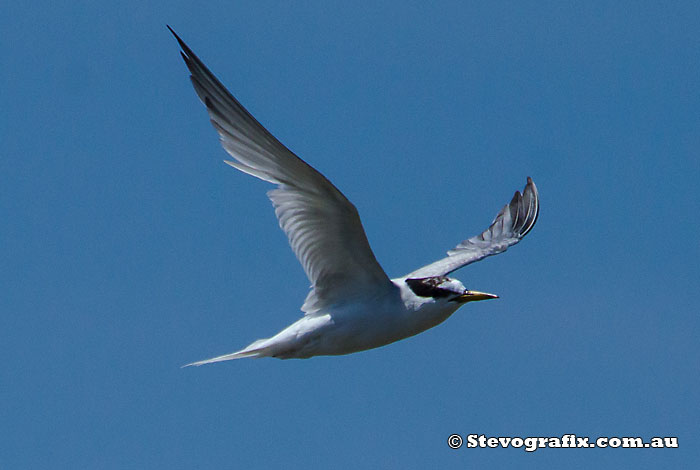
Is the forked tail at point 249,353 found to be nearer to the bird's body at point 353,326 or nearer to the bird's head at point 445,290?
the bird's body at point 353,326

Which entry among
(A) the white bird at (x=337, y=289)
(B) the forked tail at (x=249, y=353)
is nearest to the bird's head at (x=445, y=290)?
(A) the white bird at (x=337, y=289)

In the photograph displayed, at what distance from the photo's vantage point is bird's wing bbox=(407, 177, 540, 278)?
1223cm

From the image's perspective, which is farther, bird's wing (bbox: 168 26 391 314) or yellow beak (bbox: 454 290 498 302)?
yellow beak (bbox: 454 290 498 302)

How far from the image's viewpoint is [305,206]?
9.39 m

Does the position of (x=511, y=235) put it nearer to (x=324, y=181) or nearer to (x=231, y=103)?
(x=324, y=181)

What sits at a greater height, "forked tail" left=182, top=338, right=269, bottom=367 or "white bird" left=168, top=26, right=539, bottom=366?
"white bird" left=168, top=26, right=539, bottom=366

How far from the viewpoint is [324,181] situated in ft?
29.6

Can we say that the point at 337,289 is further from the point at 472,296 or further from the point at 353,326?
the point at 472,296

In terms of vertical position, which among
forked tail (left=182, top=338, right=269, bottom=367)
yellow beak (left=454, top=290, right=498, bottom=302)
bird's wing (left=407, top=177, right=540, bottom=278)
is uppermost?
bird's wing (left=407, top=177, right=540, bottom=278)

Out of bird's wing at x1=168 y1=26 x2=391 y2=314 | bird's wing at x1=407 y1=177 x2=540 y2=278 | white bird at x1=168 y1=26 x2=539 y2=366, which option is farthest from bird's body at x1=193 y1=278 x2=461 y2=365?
bird's wing at x1=407 y1=177 x2=540 y2=278

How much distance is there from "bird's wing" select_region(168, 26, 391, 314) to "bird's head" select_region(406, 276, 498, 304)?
1.07 ft

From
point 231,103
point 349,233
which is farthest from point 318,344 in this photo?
point 231,103

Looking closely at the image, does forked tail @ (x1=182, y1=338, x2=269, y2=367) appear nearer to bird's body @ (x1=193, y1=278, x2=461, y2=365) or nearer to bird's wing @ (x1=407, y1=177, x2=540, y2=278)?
bird's body @ (x1=193, y1=278, x2=461, y2=365)

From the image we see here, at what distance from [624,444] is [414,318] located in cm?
414
